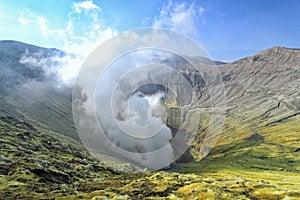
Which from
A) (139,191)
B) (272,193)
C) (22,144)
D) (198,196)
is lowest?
(22,144)

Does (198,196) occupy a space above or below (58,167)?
above

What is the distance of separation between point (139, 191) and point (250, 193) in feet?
143

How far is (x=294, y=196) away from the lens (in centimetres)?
9488

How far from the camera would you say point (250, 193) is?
109062mm

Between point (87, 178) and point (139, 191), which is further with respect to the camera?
point (87, 178)

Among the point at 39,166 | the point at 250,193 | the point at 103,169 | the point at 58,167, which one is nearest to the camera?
the point at 250,193

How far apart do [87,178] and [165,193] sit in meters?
55.8

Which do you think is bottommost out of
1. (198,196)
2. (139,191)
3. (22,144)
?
(22,144)

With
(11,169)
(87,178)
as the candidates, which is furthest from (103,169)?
(11,169)

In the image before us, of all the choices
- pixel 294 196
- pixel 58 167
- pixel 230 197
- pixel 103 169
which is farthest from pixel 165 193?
pixel 103 169

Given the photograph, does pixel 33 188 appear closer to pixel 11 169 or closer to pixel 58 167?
pixel 11 169

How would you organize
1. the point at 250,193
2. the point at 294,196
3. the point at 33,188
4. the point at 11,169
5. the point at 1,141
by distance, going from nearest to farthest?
the point at 294,196 < the point at 33,188 < the point at 250,193 < the point at 11,169 < the point at 1,141

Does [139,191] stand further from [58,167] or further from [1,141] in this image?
[1,141]

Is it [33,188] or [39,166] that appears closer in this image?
[33,188]
